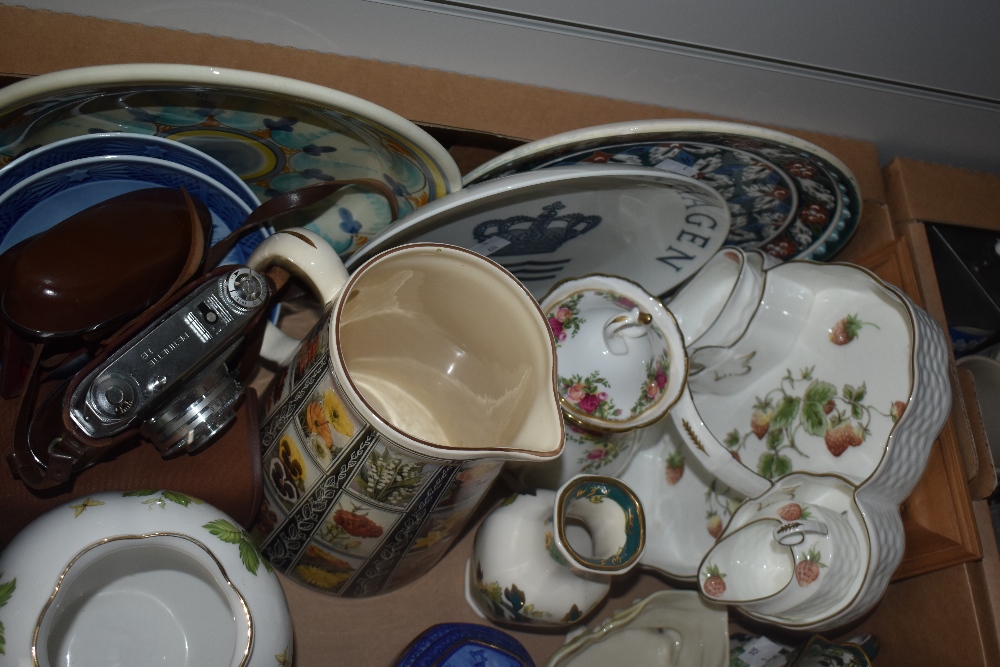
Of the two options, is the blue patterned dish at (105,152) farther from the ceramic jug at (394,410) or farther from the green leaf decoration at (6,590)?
the green leaf decoration at (6,590)

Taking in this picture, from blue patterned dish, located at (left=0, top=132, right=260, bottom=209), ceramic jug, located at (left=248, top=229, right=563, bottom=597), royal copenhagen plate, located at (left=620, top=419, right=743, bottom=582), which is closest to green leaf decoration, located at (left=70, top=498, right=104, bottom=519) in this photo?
ceramic jug, located at (left=248, top=229, right=563, bottom=597)

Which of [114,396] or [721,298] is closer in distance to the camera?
[114,396]

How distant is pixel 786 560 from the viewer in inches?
24.4

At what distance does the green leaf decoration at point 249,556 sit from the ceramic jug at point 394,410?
0.16 feet

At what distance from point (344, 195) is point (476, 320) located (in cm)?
16

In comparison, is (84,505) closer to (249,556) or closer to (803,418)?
(249,556)

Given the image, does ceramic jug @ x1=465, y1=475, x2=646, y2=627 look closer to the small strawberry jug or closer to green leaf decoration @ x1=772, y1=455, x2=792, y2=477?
the small strawberry jug

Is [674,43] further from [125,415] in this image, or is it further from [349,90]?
[125,415]

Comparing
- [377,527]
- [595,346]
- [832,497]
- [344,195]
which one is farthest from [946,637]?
[344,195]

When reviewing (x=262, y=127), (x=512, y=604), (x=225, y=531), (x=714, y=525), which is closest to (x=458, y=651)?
(x=512, y=604)

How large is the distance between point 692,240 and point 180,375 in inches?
16.9

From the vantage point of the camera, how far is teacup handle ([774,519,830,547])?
23.2 inches

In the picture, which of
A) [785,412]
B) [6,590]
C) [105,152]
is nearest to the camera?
[6,590]

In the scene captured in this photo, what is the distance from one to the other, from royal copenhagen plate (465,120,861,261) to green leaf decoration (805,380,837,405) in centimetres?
14
